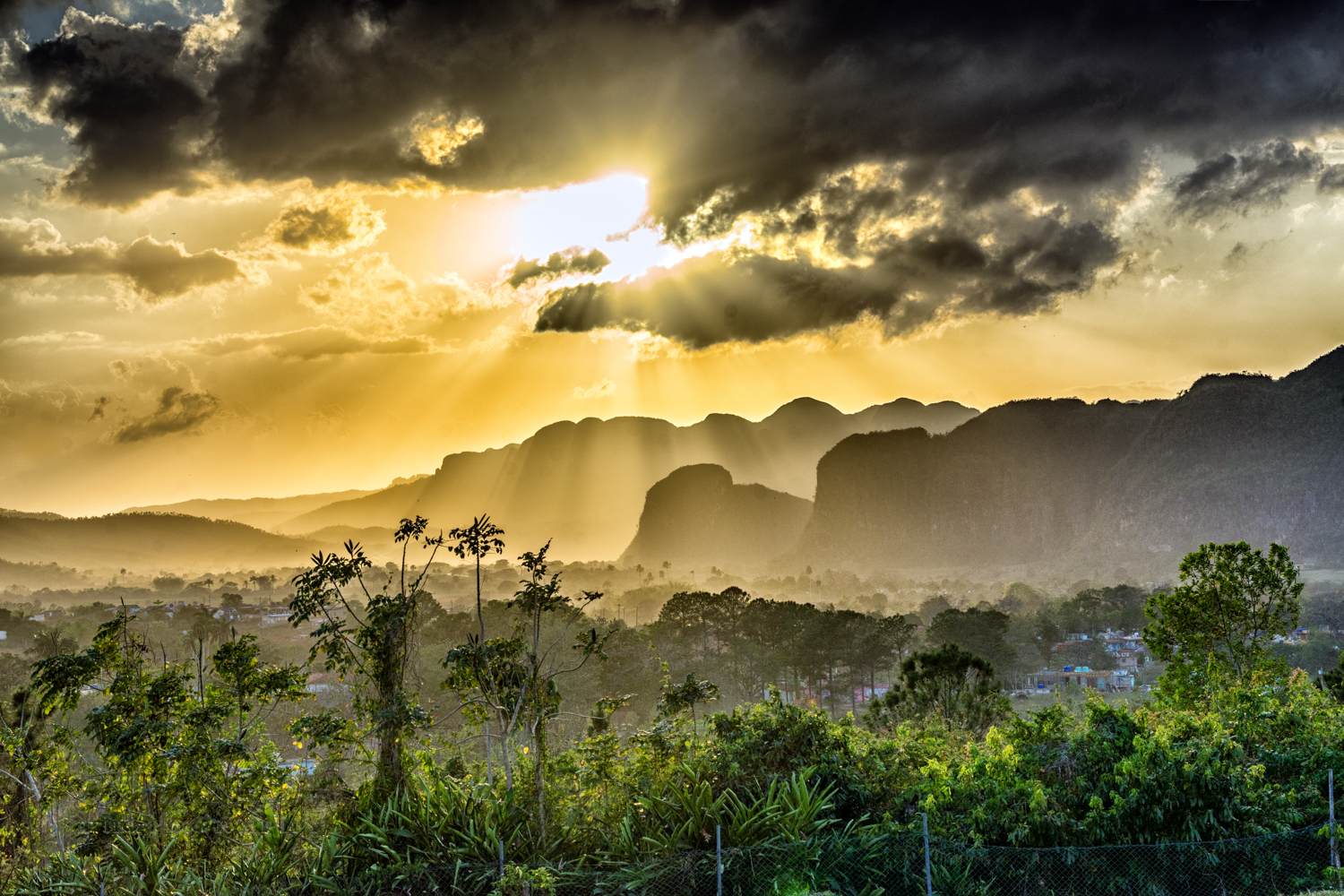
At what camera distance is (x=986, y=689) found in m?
25.2

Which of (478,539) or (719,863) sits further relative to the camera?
(478,539)

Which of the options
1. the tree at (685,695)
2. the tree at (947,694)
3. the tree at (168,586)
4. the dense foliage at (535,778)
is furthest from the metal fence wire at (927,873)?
the tree at (168,586)

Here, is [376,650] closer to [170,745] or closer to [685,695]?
[170,745]

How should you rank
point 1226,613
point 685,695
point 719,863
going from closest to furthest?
point 719,863 < point 685,695 < point 1226,613

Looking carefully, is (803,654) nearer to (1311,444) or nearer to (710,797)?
(710,797)

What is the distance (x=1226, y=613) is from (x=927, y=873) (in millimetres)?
18572

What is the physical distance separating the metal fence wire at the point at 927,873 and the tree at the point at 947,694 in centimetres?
1326

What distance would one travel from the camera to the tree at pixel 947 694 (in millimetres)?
24531

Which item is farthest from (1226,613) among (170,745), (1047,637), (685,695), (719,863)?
(1047,637)

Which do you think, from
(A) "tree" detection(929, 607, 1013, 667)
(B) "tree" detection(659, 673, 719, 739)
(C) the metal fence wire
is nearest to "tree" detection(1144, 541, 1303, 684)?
(C) the metal fence wire

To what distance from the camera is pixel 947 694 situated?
25.1 m

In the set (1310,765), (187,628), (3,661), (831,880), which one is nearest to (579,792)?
(831,880)

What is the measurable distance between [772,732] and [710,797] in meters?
1.59

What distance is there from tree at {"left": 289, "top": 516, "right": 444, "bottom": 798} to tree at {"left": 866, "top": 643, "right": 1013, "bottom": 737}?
56.5ft
